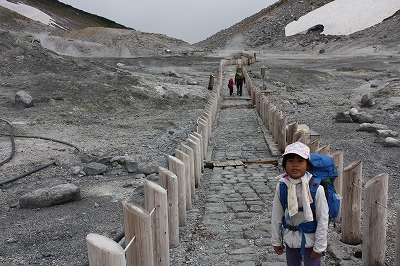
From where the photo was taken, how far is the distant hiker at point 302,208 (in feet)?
10.9

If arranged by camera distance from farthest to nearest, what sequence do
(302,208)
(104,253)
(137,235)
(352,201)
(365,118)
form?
(365,118) < (352,201) < (137,235) < (302,208) < (104,253)

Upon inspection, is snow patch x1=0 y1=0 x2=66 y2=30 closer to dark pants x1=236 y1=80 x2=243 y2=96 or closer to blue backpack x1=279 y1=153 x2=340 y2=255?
dark pants x1=236 y1=80 x2=243 y2=96

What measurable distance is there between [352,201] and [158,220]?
2118 millimetres

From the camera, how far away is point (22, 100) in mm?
16016

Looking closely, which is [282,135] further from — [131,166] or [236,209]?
[236,209]

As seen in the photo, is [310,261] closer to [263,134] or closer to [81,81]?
[263,134]

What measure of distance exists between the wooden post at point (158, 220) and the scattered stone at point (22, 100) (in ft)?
43.1

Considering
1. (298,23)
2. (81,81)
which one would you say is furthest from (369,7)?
(81,81)

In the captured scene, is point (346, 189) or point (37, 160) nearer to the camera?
point (346, 189)

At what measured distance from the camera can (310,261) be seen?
11.6ft

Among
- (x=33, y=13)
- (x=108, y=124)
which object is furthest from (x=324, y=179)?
(x=33, y=13)

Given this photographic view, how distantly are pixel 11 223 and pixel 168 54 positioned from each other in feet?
146

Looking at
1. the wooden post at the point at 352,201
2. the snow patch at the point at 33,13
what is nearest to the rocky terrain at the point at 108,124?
the wooden post at the point at 352,201

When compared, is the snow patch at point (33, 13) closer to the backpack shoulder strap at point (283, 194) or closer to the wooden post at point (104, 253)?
the backpack shoulder strap at point (283, 194)
